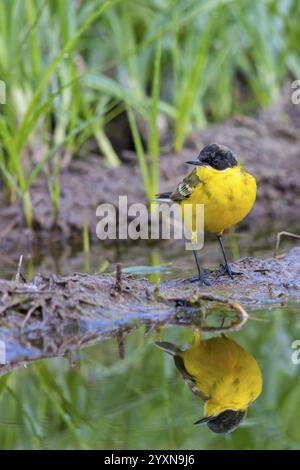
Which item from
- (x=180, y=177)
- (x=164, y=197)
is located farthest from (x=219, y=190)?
(x=180, y=177)

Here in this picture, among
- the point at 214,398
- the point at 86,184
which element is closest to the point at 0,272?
the point at 86,184

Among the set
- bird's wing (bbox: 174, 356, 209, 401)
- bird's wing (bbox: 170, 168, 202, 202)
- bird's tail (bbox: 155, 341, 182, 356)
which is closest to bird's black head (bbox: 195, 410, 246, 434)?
bird's wing (bbox: 174, 356, 209, 401)

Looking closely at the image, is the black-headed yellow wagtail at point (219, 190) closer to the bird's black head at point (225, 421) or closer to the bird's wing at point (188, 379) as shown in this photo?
the bird's wing at point (188, 379)

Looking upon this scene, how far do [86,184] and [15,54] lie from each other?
1.66m

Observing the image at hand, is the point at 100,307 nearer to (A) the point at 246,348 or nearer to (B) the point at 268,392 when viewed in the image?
(A) the point at 246,348

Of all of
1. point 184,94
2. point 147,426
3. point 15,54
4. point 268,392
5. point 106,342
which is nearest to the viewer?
point 147,426

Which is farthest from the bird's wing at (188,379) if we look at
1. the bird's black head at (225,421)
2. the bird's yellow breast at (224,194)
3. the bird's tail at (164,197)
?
the bird's tail at (164,197)

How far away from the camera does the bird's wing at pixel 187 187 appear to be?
6.82m

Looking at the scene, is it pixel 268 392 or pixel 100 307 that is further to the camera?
pixel 100 307

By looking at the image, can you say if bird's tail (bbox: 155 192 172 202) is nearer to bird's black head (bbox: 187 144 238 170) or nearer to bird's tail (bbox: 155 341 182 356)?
bird's black head (bbox: 187 144 238 170)

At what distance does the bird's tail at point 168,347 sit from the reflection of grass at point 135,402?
46 mm

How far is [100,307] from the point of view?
6.14 metres

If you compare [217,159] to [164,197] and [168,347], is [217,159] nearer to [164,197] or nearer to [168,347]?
[164,197]

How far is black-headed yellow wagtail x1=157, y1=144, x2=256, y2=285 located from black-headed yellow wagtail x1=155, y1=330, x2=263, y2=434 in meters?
1.06
